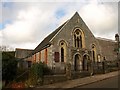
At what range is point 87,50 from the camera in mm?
31375

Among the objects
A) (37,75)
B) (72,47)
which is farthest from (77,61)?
(37,75)

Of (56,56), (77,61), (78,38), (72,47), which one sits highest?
(78,38)

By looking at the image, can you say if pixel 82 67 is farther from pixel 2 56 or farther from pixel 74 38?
pixel 2 56

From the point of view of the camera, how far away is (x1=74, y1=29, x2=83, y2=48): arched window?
3105 cm

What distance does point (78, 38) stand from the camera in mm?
31422

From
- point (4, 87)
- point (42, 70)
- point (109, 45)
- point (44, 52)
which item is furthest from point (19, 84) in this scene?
point (109, 45)

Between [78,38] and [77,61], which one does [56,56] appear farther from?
[78,38]

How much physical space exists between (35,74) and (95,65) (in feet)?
30.8

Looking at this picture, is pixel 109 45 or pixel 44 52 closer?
pixel 44 52

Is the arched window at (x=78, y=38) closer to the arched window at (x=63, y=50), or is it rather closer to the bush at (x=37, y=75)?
the arched window at (x=63, y=50)

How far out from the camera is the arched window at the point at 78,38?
31045mm

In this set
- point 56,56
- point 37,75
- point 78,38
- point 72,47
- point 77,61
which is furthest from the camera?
point 78,38

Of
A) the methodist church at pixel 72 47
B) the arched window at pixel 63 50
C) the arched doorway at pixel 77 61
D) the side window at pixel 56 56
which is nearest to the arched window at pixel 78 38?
the methodist church at pixel 72 47

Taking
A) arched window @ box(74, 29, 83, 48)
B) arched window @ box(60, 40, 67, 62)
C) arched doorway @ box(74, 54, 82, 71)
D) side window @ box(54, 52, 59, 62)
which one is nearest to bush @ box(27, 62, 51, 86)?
side window @ box(54, 52, 59, 62)
